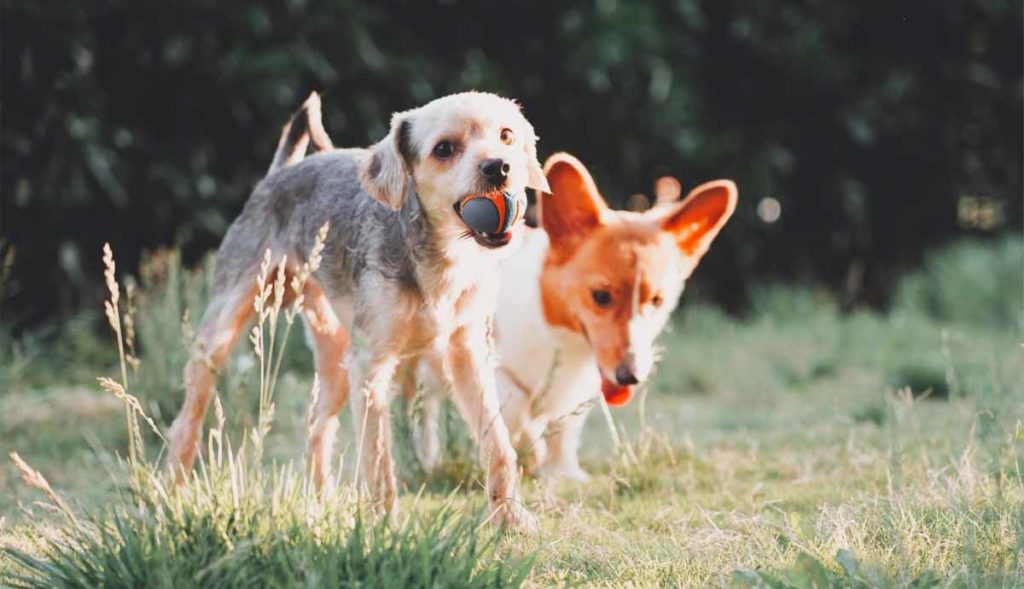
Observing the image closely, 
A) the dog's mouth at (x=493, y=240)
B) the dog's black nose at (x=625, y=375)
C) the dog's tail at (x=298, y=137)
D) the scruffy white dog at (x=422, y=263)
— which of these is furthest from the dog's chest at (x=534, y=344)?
the dog's mouth at (x=493, y=240)

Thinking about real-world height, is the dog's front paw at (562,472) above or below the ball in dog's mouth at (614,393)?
below

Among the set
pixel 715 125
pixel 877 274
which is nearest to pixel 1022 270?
pixel 877 274

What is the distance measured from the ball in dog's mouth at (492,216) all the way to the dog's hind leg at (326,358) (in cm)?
114

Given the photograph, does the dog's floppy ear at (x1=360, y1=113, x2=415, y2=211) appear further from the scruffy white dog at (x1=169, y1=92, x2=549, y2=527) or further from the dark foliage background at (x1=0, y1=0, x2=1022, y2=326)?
the dark foliage background at (x1=0, y1=0, x2=1022, y2=326)

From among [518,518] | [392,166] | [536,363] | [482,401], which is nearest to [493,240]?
[392,166]

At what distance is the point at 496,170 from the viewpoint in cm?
377

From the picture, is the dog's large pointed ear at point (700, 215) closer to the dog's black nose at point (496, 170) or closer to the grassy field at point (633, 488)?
the grassy field at point (633, 488)

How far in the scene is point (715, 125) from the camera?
33.6 feet

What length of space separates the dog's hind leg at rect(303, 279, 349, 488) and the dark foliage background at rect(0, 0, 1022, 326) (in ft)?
11.6

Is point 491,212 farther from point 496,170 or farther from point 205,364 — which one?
point 205,364

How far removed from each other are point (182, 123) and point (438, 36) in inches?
77.1

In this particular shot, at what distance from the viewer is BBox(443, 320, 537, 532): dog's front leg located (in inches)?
161

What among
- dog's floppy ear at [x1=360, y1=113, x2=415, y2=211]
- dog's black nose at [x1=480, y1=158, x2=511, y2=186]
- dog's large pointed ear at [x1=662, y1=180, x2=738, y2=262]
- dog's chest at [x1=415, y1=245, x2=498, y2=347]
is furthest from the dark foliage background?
dog's black nose at [x1=480, y1=158, x2=511, y2=186]

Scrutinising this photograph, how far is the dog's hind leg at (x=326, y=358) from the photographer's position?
15.9 feet
